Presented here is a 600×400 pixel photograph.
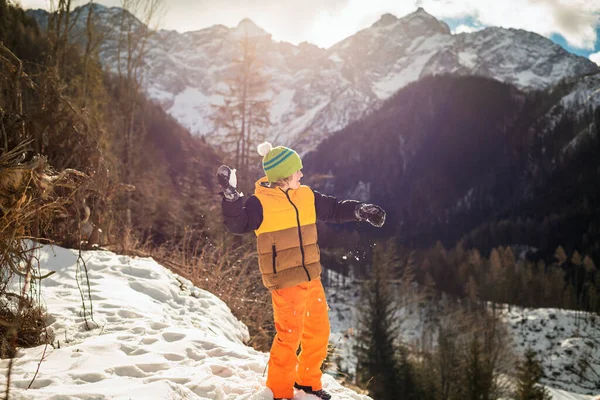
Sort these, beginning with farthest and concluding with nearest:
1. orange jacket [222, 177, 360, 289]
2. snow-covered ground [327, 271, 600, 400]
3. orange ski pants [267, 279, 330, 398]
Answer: snow-covered ground [327, 271, 600, 400]
orange jacket [222, 177, 360, 289]
orange ski pants [267, 279, 330, 398]

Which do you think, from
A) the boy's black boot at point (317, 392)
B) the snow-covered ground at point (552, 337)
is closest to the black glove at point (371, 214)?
the boy's black boot at point (317, 392)

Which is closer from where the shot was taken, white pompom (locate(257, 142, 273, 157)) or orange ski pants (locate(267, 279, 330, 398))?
orange ski pants (locate(267, 279, 330, 398))

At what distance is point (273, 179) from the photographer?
2738 millimetres

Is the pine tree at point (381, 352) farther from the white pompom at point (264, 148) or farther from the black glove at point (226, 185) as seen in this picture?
the black glove at point (226, 185)

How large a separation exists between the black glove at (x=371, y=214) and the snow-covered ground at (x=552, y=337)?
1176 inches

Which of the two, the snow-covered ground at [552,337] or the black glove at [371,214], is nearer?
the black glove at [371,214]

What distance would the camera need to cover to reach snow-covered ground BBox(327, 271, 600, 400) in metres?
37.2


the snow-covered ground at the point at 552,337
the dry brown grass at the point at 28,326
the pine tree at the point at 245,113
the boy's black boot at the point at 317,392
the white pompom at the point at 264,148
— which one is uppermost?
the pine tree at the point at 245,113

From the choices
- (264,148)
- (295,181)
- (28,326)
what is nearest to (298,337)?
(295,181)

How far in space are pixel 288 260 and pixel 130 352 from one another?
4.33 ft

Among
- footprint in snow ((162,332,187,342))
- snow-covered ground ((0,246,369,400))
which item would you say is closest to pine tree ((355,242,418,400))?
snow-covered ground ((0,246,369,400))

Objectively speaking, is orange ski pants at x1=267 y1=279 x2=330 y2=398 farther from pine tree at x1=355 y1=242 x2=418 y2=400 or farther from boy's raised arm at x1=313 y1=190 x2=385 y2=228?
pine tree at x1=355 y1=242 x2=418 y2=400

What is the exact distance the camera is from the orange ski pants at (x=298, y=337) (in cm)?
247

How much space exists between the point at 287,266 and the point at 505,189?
14408 cm
